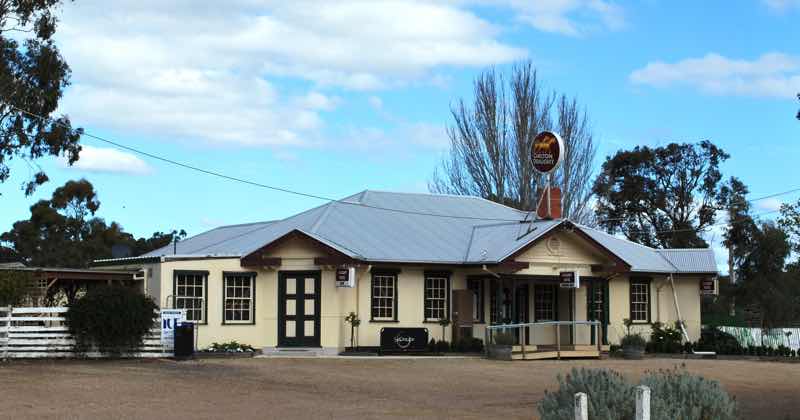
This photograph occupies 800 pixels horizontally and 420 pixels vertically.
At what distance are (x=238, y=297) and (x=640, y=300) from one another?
14553 mm

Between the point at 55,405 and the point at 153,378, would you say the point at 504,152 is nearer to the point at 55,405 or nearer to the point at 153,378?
the point at 153,378

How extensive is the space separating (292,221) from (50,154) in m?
9.69

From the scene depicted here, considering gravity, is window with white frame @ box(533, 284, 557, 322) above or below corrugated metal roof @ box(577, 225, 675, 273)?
below

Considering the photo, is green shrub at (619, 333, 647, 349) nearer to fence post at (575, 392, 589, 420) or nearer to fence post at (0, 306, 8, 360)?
fence post at (0, 306, 8, 360)

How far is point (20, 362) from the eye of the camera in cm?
2480

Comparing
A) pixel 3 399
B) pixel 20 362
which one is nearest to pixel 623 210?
pixel 20 362

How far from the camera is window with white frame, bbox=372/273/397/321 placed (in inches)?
1291

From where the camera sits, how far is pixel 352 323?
31.9 metres

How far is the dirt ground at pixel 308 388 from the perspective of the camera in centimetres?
1605

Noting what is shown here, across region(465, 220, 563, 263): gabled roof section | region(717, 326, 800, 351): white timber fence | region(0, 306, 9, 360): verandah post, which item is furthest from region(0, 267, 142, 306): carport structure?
region(717, 326, 800, 351): white timber fence

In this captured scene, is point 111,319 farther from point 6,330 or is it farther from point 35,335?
point 6,330

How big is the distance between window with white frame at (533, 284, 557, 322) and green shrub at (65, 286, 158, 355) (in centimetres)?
1407

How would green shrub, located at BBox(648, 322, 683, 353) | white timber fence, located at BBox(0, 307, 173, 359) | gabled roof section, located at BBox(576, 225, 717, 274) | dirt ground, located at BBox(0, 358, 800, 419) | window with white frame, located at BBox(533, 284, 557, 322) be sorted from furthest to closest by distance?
1. gabled roof section, located at BBox(576, 225, 717, 274)
2. window with white frame, located at BBox(533, 284, 557, 322)
3. green shrub, located at BBox(648, 322, 683, 353)
4. white timber fence, located at BBox(0, 307, 173, 359)
5. dirt ground, located at BBox(0, 358, 800, 419)

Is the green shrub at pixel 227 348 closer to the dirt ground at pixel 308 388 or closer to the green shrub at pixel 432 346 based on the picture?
the dirt ground at pixel 308 388
